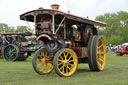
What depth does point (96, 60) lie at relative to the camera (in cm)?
961

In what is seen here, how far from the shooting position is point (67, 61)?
833 centimetres

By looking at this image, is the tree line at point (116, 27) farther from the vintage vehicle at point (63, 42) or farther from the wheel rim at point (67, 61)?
the wheel rim at point (67, 61)

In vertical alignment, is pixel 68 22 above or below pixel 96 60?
above

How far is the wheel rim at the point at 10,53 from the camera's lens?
54.1 ft

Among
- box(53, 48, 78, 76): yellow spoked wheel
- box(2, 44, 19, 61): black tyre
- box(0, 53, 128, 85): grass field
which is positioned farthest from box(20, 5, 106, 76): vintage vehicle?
box(2, 44, 19, 61): black tyre

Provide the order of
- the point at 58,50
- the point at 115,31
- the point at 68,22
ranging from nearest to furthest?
the point at 58,50 < the point at 68,22 < the point at 115,31

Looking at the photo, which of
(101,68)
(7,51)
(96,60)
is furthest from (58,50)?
(7,51)

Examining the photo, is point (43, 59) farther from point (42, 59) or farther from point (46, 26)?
point (46, 26)

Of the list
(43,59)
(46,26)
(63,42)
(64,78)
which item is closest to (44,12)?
(46,26)

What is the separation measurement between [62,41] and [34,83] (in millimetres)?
2200

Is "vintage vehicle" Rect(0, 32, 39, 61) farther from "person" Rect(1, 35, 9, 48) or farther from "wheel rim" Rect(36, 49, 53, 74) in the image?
"wheel rim" Rect(36, 49, 53, 74)

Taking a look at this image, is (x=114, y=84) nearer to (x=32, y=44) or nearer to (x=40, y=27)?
(x=40, y=27)

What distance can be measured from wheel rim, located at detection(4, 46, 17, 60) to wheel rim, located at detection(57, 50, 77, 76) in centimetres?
832

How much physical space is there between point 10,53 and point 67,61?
29.3 ft
